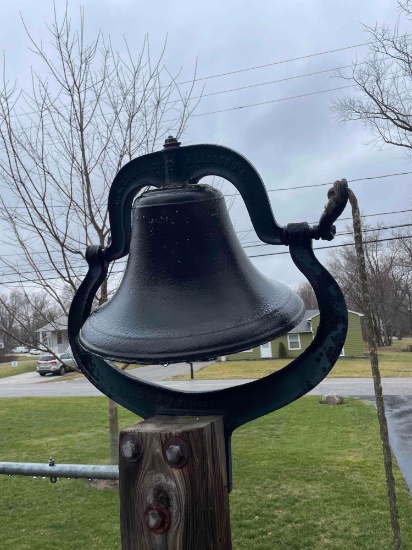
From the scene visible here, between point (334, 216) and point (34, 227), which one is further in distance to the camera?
point (34, 227)

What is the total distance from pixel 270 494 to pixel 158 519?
490 centimetres

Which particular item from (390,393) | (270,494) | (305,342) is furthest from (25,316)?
(305,342)

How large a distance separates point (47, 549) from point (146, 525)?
13.1 feet

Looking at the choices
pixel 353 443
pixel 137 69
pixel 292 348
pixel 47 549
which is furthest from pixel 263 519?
pixel 292 348

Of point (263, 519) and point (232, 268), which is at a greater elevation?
point (232, 268)

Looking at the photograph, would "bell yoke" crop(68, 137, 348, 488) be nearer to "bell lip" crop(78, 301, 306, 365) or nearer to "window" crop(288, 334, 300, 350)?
"bell lip" crop(78, 301, 306, 365)

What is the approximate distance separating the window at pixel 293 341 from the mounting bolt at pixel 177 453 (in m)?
29.7

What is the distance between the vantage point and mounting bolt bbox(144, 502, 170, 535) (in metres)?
1.21

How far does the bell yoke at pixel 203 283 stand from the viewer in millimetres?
1422

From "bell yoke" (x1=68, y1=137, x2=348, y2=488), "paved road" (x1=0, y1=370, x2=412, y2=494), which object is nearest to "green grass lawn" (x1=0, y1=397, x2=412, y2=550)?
"paved road" (x1=0, y1=370, x2=412, y2=494)

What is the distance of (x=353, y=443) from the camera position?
26.1 feet

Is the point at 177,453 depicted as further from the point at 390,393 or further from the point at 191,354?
the point at 390,393

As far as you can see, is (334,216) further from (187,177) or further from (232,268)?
(187,177)

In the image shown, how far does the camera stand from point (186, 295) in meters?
1.45
